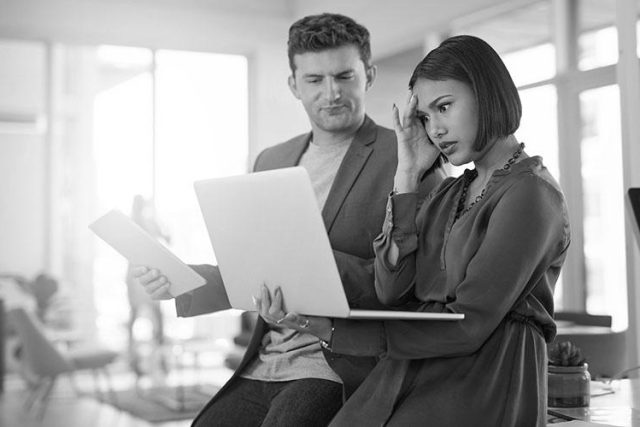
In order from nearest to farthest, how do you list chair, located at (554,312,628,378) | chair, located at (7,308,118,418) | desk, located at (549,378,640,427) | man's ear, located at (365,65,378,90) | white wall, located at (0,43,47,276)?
desk, located at (549,378,640,427) → man's ear, located at (365,65,378,90) → chair, located at (554,312,628,378) → chair, located at (7,308,118,418) → white wall, located at (0,43,47,276)

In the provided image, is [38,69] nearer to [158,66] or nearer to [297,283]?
[158,66]

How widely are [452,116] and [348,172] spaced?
22.1 inches

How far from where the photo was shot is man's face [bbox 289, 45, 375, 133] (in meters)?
2.21

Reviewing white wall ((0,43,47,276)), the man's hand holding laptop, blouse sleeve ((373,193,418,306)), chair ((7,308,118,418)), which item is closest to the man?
blouse sleeve ((373,193,418,306))

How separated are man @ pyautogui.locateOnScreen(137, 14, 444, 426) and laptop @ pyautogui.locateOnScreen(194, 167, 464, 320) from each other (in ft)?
1.01

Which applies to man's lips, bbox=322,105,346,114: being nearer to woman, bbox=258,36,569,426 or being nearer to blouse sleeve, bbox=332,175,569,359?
woman, bbox=258,36,569,426

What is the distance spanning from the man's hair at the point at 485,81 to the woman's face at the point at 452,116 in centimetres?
1

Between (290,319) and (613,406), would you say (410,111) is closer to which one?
(290,319)

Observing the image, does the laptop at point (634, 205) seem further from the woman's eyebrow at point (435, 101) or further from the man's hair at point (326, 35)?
the man's hair at point (326, 35)

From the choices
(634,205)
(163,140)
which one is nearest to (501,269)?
(634,205)

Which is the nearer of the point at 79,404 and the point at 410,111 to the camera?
the point at 410,111

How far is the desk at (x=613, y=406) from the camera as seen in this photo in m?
1.77

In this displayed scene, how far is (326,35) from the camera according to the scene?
2.20 m

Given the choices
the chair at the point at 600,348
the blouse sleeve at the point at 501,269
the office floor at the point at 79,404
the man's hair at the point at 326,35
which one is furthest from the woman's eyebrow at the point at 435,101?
the office floor at the point at 79,404
